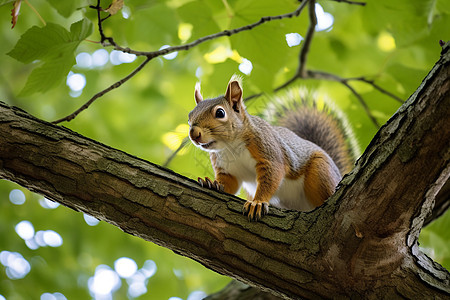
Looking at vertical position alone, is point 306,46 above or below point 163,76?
below

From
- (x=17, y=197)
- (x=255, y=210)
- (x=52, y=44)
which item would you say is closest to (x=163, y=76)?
(x=17, y=197)

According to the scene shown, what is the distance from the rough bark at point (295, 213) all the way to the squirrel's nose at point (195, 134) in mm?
405

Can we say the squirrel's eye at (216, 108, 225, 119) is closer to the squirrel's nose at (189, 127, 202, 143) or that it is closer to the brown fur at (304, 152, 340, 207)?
the squirrel's nose at (189, 127, 202, 143)

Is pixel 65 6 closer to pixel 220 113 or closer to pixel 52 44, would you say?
pixel 52 44

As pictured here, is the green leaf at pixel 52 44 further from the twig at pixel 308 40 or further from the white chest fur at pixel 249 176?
the twig at pixel 308 40

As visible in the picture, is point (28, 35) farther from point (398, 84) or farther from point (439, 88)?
point (398, 84)

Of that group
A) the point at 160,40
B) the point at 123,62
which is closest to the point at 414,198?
the point at 160,40

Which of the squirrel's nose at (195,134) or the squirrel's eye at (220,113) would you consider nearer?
the squirrel's nose at (195,134)

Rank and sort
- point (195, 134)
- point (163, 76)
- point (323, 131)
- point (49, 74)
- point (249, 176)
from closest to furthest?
point (49, 74), point (195, 134), point (249, 176), point (323, 131), point (163, 76)

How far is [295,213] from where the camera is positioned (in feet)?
6.86

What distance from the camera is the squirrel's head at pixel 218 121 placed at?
259 centimetres

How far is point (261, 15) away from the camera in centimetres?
266

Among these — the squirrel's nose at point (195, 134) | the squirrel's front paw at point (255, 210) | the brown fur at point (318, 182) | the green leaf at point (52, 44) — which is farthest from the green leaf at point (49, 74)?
the brown fur at point (318, 182)

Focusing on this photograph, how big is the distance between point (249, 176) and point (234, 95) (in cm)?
53
